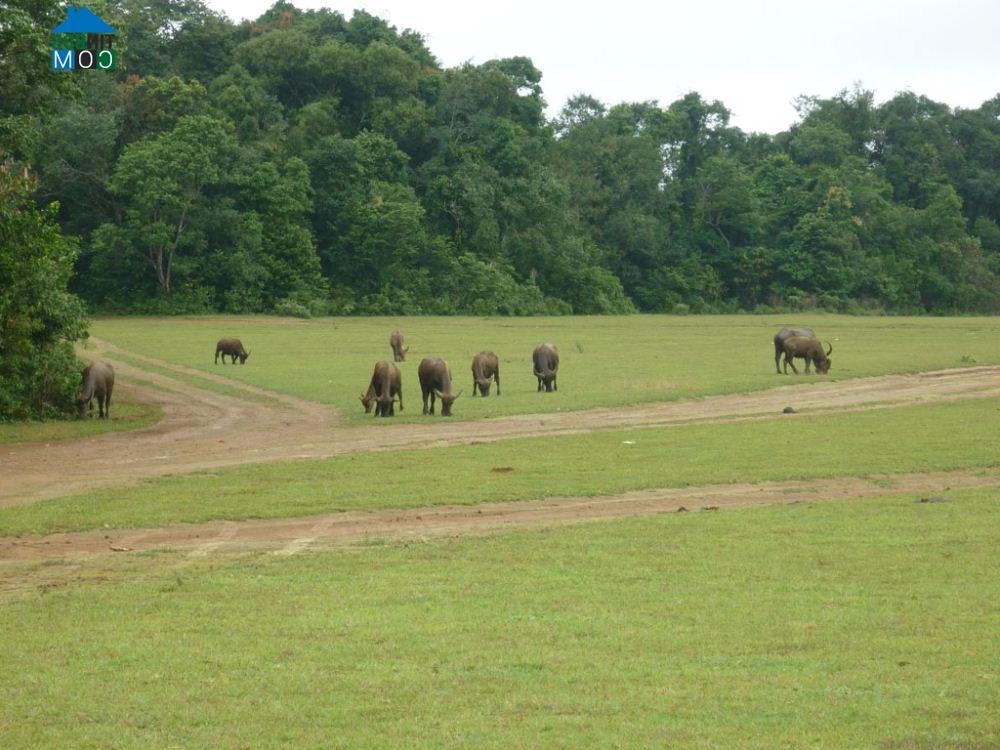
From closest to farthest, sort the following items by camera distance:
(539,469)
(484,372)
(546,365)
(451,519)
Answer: (451,519)
(539,469)
(484,372)
(546,365)

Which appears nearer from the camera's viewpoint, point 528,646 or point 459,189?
point 528,646

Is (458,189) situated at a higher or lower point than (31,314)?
higher

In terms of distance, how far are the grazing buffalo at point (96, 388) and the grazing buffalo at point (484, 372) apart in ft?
29.1

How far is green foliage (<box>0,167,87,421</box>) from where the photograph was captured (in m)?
26.5

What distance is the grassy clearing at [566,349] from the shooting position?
3372cm

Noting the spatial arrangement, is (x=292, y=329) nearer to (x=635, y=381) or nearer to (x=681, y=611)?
(x=635, y=381)

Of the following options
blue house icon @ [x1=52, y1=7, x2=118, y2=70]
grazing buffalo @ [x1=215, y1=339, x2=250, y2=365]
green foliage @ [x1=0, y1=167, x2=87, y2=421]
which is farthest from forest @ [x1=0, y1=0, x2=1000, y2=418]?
green foliage @ [x1=0, y1=167, x2=87, y2=421]

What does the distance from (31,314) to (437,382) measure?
345 inches

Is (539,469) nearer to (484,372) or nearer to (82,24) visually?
(484,372)

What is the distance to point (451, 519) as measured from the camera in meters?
15.9

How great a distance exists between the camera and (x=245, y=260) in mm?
69812

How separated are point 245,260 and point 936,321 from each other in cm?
4039

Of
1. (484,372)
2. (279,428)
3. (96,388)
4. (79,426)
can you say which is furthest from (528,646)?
(484,372)

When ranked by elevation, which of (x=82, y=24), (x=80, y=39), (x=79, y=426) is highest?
(x=82, y=24)
